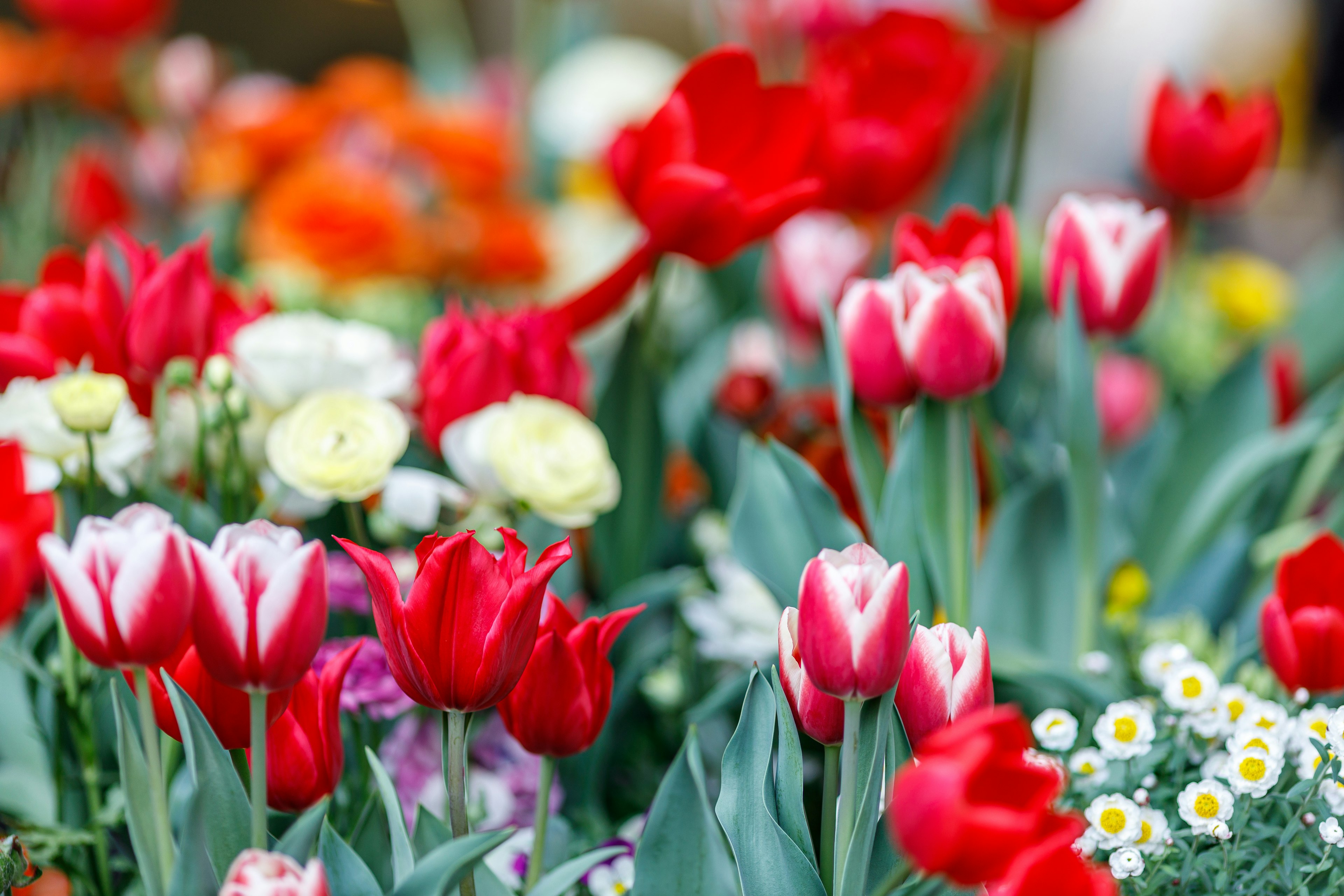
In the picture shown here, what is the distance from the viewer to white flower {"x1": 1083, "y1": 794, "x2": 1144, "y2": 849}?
1.11ft

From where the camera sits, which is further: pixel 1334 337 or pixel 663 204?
pixel 1334 337

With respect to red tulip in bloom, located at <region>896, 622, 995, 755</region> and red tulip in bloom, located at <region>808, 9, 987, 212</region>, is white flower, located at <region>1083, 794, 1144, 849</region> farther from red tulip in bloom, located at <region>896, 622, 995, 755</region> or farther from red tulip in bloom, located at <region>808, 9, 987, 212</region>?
red tulip in bloom, located at <region>808, 9, 987, 212</region>

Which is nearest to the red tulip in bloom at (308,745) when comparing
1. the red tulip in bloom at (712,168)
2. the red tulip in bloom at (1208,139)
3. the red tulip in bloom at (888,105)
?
the red tulip in bloom at (712,168)

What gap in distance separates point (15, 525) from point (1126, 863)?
34 cm

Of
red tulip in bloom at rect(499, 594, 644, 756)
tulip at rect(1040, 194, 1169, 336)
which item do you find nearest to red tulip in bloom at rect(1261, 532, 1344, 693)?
tulip at rect(1040, 194, 1169, 336)

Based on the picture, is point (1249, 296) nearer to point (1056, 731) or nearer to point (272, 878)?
point (1056, 731)

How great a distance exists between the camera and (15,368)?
444mm

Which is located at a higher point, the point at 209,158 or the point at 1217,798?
the point at 209,158

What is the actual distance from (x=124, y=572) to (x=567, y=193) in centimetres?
105

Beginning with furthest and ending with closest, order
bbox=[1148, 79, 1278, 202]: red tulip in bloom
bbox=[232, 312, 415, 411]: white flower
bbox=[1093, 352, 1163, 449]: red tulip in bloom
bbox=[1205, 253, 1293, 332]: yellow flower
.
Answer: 1. bbox=[1205, 253, 1293, 332]: yellow flower
2. bbox=[1093, 352, 1163, 449]: red tulip in bloom
3. bbox=[1148, 79, 1278, 202]: red tulip in bloom
4. bbox=[232, 312, 415, 411]: white flower

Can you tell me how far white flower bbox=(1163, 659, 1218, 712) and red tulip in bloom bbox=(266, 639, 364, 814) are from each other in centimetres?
29

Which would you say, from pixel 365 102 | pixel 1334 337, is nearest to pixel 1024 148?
pixel 1334 337

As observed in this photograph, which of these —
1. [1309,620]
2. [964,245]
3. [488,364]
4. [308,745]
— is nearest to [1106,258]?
[964,245]

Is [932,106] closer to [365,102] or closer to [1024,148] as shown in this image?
[1024,148]
